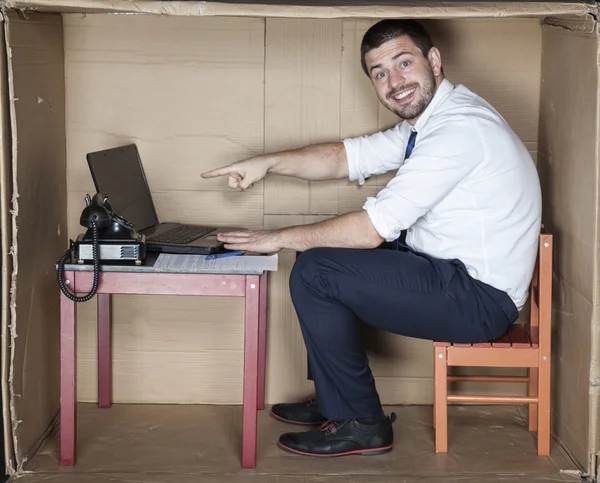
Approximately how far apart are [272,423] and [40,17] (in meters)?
1.49

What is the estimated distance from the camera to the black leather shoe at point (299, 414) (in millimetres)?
3098

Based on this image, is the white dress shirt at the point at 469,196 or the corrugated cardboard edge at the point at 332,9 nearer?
the corrugated cardboard edge at the point at 332,9

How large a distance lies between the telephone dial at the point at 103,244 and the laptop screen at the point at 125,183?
0.17 m

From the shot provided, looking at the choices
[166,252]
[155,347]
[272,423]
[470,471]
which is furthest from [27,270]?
[470,471]

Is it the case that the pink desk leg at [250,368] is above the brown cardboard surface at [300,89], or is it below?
below

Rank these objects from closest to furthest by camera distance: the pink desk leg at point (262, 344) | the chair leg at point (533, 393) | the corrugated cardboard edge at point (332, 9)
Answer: the corrugated cardboard edge at point (332, 9), the chair leg at point (533, 393), the pink desk leg at point (262, 344)

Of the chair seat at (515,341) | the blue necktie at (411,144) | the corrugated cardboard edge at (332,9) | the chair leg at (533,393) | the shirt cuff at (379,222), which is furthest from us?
the chair leg at (533,393)

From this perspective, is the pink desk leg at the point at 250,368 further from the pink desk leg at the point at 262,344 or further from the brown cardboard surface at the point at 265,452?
the pink desk leg at the point at 262,344

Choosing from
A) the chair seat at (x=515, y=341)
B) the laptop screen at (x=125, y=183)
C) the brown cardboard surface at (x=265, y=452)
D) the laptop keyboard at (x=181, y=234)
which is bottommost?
the brown cardboard surface at (x=265, y=452)

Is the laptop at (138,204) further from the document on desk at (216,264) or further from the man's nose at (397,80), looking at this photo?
the man's nose at (397,80)

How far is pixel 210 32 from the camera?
309 centimetres

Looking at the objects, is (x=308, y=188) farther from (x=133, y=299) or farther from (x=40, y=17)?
(x=40, y=17)

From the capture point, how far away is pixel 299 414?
3.11 meters

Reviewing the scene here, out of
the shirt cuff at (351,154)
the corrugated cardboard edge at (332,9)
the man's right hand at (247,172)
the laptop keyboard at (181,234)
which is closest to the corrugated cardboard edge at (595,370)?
the corrugated cardboard edge at (332,9)
